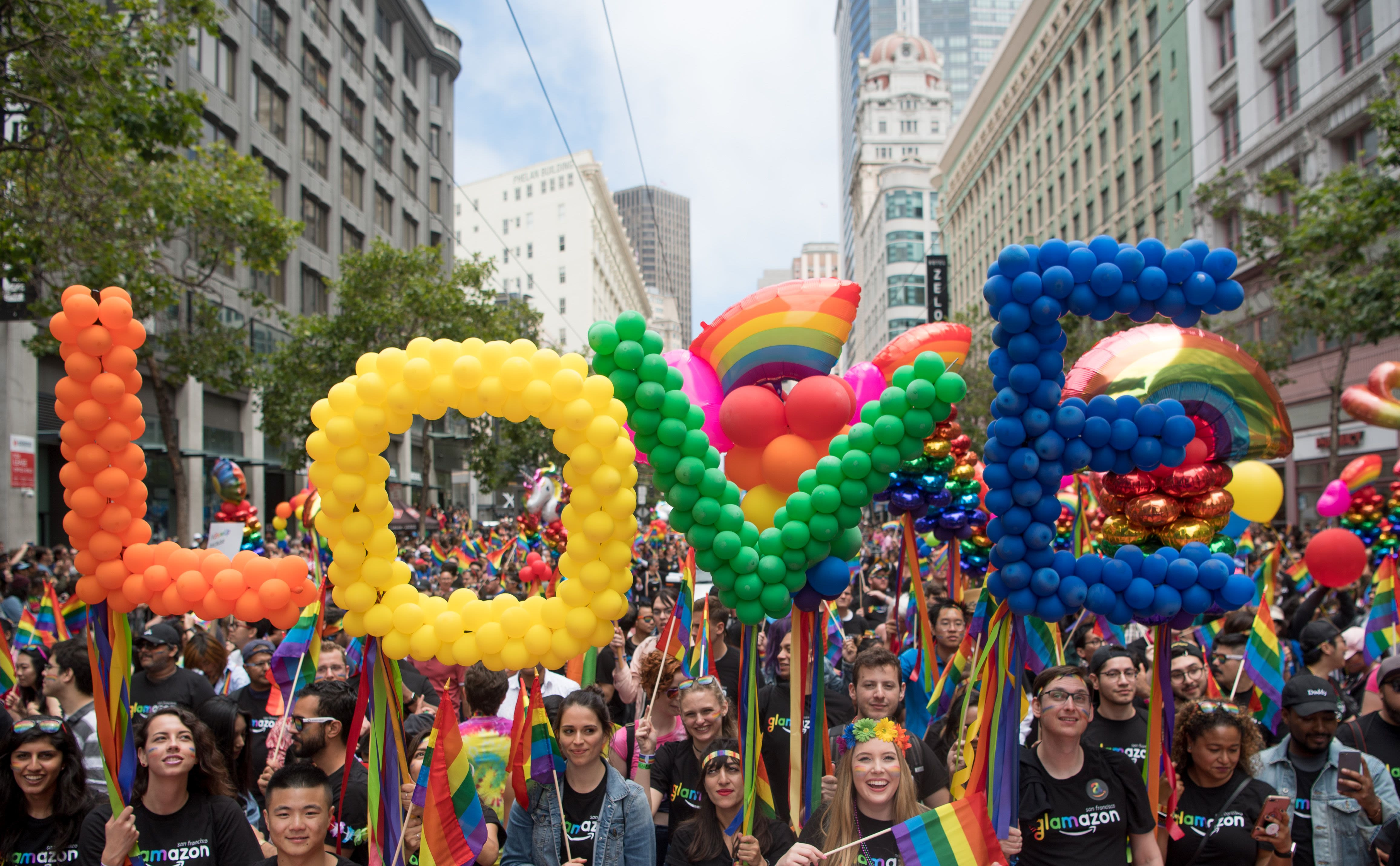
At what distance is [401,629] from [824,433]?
1946 mm

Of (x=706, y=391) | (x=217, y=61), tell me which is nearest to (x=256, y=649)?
(x=706, y=391)

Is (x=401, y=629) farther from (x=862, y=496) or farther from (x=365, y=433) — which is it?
(x=862, y=496)

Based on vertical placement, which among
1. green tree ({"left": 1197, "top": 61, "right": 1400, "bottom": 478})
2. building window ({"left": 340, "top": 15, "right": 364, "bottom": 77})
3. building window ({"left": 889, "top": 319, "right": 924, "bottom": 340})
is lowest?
green tree ({"left": 1197, "top": 61, "right": 1400, "bottom": 478})

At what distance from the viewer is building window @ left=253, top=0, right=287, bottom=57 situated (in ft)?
92.7

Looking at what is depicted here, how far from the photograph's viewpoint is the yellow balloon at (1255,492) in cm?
704

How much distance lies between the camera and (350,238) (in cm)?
3434

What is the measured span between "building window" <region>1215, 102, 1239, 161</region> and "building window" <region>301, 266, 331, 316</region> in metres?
26.4

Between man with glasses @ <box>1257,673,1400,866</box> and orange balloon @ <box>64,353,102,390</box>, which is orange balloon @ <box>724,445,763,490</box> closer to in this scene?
orange balloon @ <box>64,353,102,390</box>

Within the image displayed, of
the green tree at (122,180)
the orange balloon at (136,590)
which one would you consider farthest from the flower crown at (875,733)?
the green tree at (122,180)

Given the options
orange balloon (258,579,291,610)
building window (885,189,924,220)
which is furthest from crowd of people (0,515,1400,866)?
building window (885,189,924,220)

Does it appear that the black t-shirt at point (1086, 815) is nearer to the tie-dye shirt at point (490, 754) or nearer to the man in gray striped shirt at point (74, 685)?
the tie-dye shirt at point (490, 754)

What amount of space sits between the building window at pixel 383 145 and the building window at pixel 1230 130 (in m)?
28.0

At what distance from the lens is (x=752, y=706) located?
14.6 feet

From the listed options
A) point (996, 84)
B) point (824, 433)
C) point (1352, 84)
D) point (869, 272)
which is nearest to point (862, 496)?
point (824, 433)
